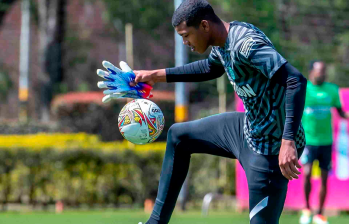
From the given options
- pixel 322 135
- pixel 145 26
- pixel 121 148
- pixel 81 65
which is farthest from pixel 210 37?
pixel 81 65

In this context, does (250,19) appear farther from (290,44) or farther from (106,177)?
(106,177)

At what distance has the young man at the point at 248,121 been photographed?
12.8ft

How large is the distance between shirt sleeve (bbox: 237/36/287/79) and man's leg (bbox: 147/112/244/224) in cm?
77

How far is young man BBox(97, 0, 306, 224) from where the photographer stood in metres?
3.90

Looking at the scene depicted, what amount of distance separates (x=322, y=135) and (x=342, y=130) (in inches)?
79.3

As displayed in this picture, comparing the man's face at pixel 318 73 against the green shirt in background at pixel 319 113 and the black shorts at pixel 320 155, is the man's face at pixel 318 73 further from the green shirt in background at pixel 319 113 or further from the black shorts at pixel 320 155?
the black shorts at pixel 320 155

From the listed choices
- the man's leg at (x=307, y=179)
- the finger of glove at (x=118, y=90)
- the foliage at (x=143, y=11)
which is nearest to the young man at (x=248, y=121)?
the finger of glove at (x=118, y=90)

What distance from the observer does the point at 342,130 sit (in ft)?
35.2

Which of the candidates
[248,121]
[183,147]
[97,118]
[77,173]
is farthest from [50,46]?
[248,121]

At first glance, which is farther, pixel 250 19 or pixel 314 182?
pixel 250 19

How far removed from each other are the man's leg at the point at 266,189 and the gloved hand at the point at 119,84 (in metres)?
1.18

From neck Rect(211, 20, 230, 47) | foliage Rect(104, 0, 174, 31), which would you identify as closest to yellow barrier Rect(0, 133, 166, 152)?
foliage Rect(104, 0, 174, 31)

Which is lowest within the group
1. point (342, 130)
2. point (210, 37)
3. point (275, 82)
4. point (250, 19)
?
point (342, 130)

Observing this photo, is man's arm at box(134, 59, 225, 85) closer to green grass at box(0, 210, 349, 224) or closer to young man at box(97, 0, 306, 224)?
young man at box(97, 0, 306, 224)
